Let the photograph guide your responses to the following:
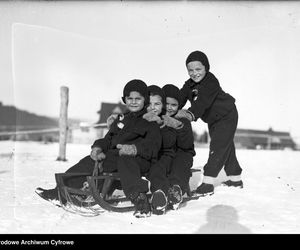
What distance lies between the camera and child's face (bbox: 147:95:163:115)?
349 centimetres

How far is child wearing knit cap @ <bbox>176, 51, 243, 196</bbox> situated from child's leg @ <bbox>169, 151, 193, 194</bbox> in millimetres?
408

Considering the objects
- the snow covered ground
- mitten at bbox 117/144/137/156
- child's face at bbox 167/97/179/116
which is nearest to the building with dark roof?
the snow covered ground

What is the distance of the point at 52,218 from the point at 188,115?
1.54 metres

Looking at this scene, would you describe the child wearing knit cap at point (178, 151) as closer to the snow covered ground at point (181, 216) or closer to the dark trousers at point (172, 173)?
the dark trousers at point (172, 173)

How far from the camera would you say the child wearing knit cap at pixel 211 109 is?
12.6 ft

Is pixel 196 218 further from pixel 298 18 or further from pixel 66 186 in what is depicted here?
pixel 298 18

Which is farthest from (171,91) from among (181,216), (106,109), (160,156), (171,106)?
(106,109)

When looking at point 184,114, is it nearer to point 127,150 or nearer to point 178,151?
point 178,151

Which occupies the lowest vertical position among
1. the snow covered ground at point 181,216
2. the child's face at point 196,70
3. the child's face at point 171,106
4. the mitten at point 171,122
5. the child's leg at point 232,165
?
the snow covered ground at point 181,216

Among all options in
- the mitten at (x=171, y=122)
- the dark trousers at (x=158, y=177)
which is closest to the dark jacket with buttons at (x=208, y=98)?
the mitten at (x=171, y=122)

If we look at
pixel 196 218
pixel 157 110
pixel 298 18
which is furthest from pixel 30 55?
pixel 196 218

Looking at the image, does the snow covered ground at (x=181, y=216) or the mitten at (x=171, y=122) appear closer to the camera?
the snow covered ground at (x=181, y=216)

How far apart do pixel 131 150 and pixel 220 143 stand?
1.34m

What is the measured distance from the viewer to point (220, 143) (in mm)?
3986
